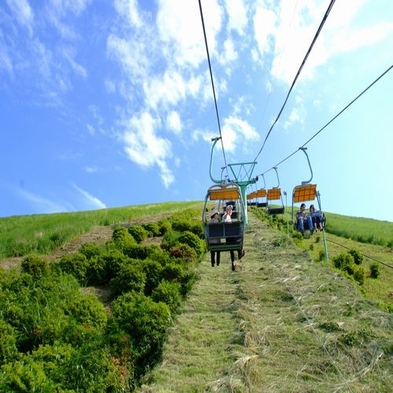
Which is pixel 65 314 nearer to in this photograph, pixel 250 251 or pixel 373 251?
pixel 250 251

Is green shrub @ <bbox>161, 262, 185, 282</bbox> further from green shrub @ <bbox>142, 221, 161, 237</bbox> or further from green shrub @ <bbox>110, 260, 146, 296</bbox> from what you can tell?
green shrub @ <bbox>142, 221, 161, 237</bbox>

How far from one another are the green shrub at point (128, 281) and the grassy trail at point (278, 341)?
1724 mm

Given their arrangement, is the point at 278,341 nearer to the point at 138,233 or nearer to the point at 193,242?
the point at 193,242

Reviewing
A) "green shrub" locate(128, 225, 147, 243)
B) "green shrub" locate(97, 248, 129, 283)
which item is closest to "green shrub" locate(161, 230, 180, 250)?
"green shrub" locate(128, 225, 147, 243)

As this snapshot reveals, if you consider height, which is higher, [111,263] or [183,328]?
[111,263]

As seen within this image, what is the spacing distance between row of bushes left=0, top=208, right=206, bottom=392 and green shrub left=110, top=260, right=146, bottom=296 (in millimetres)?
32

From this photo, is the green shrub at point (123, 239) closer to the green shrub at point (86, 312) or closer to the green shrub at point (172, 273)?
the green shrub at point (172, 273)

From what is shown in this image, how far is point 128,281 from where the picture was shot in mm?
12758

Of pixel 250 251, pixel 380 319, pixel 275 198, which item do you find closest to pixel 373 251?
pixel 275 198

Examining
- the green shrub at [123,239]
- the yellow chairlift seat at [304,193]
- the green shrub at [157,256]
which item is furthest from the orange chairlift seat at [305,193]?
the green shrub at [123,239]

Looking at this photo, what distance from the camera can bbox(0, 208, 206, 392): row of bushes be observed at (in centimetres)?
732

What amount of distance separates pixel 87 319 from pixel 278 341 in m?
4.67

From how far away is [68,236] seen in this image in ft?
70.3

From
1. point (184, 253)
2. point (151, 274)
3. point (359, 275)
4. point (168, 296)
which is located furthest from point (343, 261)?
point (168, 296)
